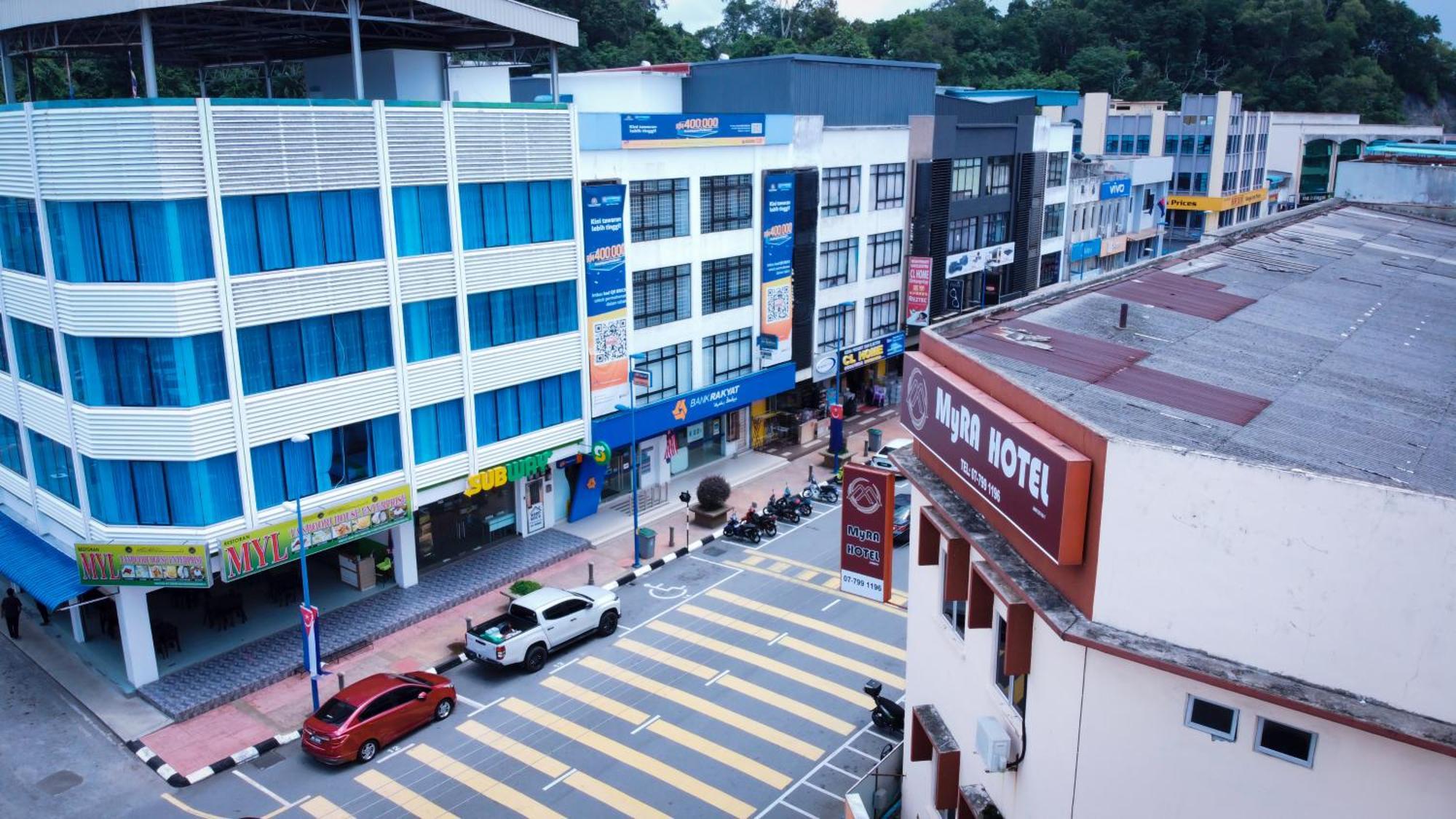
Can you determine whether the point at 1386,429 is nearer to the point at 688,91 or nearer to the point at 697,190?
the point at 697,190

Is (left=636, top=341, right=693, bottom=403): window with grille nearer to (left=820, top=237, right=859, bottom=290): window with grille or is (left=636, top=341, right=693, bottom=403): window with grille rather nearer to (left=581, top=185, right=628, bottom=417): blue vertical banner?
(left=581, top=185, right=628, bottom=417): blue vertical banner

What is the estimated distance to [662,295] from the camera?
134 feet

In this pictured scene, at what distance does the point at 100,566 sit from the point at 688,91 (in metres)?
36.0

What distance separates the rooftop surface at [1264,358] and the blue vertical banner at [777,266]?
19.5m

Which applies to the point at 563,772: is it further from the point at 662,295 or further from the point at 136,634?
the point at 662,295

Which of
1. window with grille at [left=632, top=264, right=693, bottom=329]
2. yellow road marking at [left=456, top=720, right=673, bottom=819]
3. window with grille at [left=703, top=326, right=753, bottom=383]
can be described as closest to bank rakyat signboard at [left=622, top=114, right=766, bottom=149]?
window with grille at [left=632, top=264, right=693, bottom=329]

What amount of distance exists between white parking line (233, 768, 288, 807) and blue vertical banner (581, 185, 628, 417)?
17.5 m

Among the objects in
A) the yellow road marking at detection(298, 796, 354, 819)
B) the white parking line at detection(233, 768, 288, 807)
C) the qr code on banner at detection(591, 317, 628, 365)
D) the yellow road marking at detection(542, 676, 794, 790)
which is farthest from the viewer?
the qr code on banner at detection(591, 317, 628, 365)

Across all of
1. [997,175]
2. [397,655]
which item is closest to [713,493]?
[397,655]

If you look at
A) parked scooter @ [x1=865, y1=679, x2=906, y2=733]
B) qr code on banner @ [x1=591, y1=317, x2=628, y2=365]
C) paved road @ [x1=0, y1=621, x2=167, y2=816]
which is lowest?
paved road @ [x1=0, y1=621, x2=167, y2=816]

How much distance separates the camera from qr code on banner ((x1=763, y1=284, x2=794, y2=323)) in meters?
45.8

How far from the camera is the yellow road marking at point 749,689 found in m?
26.4

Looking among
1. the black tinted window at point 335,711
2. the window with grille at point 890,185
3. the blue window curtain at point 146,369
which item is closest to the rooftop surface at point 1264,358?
the black tinted window at point 335,711

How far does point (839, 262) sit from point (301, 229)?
27984 millimetres
